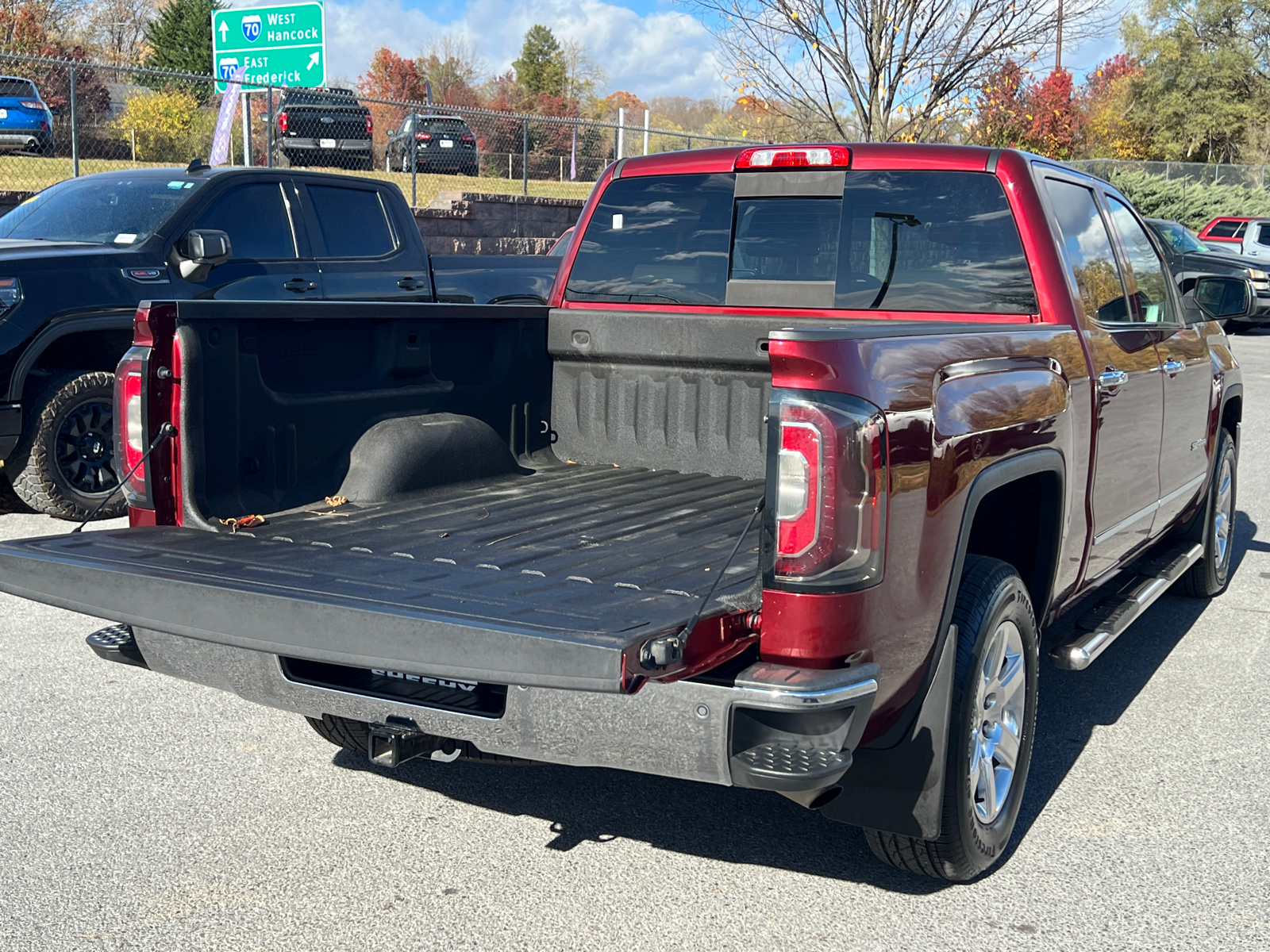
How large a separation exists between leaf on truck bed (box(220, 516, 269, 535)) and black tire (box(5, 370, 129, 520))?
3783 millimetres

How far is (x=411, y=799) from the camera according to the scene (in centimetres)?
393

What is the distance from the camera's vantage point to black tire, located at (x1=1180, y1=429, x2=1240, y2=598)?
6.08m

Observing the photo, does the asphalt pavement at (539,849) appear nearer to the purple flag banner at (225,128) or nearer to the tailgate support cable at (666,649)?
the tailgate support cable at (666,649)

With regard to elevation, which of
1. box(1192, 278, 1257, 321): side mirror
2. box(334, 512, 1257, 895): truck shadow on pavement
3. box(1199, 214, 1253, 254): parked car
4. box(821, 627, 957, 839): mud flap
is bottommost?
box(334, 512, 1257, 895): truck shadow on pavement

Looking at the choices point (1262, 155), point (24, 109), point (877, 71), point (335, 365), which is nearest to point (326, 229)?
point (335, 365)

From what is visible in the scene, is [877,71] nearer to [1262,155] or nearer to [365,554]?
[365,554]

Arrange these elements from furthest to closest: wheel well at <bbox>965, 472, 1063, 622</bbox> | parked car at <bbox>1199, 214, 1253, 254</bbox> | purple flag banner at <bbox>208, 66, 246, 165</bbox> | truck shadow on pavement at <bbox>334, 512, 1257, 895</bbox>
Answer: parked car at <bbox>1199, 214, 1253, 254</bbox> < purple flag banner at <bbox>208, 66, 246, 165</bbox> < wheel well at <bbox>965, 472, 1063, 622</bbox> < truck shadow on pavement at <bbox>334, 512, 1257, 895</bbox>

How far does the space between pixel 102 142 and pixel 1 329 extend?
63.3 ft

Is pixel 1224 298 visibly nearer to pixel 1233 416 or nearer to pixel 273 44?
pixel 1233 416

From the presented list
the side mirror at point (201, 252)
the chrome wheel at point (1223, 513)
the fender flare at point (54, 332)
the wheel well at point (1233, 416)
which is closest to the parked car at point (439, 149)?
the side mirror at point (201, 252)

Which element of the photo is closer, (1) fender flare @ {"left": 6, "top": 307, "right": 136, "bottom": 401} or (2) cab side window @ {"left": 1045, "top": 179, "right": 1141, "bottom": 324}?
(2) cab side window @ {"left": 1045, "top": 179, "right": 1141, "bottom": 324}

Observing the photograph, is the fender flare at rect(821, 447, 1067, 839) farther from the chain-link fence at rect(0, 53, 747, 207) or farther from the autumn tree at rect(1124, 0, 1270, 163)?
the autumn tree at rect(1124, 0, 1270, 163)

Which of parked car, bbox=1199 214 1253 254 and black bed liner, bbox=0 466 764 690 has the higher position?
parked car, bbox=1199 214 1253 254

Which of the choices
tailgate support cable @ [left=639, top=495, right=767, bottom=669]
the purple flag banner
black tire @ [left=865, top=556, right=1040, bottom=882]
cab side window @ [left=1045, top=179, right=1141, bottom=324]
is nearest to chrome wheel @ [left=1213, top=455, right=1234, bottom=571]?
cab side window @ [left=1045, top=179, right=1141, bottom=324]
